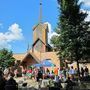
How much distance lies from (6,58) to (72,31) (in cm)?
3859

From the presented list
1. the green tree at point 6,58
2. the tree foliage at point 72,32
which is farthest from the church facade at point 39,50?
the tree foliage at point 72,32

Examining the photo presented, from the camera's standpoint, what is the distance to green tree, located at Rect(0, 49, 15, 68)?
2958 inches

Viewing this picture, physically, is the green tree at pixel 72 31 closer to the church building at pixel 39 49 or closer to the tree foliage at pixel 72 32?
the tree foliage at pixel 72 32

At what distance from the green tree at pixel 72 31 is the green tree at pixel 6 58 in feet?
110

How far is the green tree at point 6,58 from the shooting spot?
75.1m

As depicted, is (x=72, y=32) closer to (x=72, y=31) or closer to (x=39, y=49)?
(x=72, y=31)

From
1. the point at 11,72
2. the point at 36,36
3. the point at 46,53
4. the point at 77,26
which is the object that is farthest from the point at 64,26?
the point at 36,36

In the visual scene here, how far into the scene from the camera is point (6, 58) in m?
78.4

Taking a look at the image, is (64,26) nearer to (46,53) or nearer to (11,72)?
(11,72)

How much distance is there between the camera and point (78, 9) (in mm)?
40781

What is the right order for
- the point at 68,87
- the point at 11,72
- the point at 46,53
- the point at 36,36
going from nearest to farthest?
1. the point at 11,72
2. the point at 68,87
3. the point at 46,53
4. the point at 36,36

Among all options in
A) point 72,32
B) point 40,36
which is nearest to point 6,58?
point 40,36

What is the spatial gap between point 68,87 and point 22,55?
48.8m

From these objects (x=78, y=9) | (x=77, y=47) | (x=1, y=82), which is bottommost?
(x=1, y=82)
